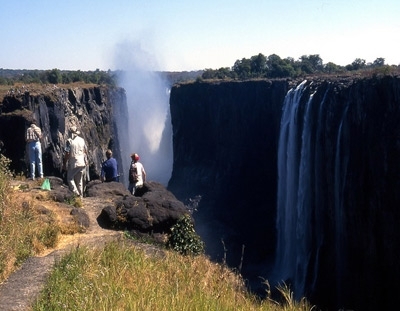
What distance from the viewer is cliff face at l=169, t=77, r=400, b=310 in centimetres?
2672

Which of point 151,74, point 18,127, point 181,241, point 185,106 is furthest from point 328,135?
point 151,74

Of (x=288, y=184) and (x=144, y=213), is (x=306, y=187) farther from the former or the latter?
(x=144, y=213)

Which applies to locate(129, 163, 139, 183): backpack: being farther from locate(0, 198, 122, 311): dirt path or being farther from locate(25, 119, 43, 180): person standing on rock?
locate(0, 198, 122, 311): dirt path

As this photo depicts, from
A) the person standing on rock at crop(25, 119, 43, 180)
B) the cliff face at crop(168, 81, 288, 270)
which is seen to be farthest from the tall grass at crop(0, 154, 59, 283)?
the cliff face at crop(168, 81, 288, 270)

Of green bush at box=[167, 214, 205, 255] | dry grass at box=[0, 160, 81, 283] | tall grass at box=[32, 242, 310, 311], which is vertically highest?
tall grass at box=[32, 242, 310, 311]

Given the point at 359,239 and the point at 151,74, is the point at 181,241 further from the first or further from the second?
the point at 151,74

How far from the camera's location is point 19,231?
10.3 m

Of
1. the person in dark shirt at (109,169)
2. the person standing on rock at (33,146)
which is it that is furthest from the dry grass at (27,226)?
the person standing on rock at (33,146)

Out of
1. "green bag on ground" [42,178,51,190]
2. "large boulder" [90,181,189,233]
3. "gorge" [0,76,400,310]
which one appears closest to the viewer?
"large boulder" [90,181,189,233]

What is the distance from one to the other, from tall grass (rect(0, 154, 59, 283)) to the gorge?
3136 millimetres

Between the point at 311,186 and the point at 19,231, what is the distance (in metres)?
26.8

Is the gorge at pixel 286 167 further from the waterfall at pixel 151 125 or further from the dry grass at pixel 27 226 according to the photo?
the waterfall at pixel 151 125

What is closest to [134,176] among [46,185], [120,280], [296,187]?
[46,185]

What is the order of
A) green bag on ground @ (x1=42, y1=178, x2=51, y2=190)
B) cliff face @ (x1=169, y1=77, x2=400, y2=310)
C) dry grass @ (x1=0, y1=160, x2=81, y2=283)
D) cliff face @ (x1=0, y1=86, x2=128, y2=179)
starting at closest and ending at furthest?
1. dry grass @ (x1=0, y1=160, x2=81, y2=283)
2. green bag on ground @ (x1=42, y1=178, x2=51, y2=190)
3. cliff face @ (x1=169, y1=77, x2=400, y2=310)
4. cliff face @ (x1=0, y1=86, x2=128, y2=179)
